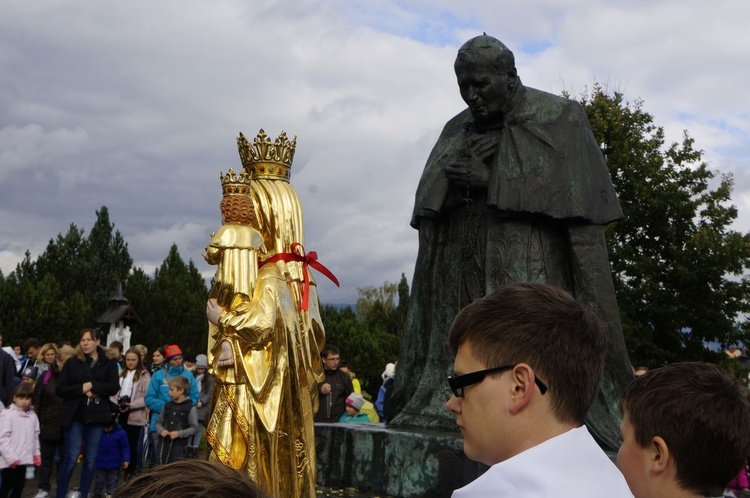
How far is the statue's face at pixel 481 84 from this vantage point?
5090 mm

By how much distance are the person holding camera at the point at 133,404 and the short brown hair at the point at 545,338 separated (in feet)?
35.5

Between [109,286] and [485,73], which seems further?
[109,286]

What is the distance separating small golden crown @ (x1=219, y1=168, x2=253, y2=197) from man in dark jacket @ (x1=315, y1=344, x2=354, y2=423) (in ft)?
14.5

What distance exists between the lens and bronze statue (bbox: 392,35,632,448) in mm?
5102

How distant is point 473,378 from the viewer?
197 centimetres

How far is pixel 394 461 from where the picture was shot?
15.5ft

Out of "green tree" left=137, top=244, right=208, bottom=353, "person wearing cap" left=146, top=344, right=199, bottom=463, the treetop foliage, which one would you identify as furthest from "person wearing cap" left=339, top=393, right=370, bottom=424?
"green tree" left=137, top=244, right=208, bottom=353

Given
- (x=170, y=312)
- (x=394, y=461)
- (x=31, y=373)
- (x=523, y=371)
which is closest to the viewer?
(x=523, y=371)

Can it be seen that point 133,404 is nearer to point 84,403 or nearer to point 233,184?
point 84,403

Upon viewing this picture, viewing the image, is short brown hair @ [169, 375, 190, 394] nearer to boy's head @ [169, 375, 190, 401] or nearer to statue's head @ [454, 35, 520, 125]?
boy's head @ [169, 375, 190, 401]

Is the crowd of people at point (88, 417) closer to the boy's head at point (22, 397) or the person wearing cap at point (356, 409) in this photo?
the boy's head at point (22, 397)

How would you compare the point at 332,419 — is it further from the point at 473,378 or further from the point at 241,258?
the point at 473,378

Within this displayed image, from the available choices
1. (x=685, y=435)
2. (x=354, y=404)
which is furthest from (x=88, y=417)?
(x=685, y=435)

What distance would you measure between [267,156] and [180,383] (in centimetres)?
482
